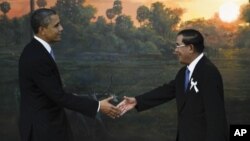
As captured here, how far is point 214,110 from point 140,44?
2.62 metres

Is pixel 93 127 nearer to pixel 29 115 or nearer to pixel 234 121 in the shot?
pixel 234 121

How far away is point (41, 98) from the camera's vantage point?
4.80 m

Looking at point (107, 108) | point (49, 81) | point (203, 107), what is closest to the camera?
point (203, 107)

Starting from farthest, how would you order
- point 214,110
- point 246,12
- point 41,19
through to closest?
1. point 246,12
2. point 41,19
3. point 214,110

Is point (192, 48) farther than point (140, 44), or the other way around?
point (140, 44)

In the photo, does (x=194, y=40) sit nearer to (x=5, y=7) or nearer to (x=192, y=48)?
(x=192, y=48)

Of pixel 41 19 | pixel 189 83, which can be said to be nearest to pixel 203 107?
pixel 189 83

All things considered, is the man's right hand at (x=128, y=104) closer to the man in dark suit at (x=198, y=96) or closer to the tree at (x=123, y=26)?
the man in dark suit at (x=198, y=96)

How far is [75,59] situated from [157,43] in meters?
0.91

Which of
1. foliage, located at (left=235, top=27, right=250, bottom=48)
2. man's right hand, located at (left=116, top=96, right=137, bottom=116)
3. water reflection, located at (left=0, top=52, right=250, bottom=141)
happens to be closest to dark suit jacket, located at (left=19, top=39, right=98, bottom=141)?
man's right hand, located at (left=116, top=96, right=137, bottom=116)

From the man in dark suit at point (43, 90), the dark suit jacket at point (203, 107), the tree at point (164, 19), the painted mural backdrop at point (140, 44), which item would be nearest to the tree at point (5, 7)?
the painted mural backdrop at point (140, 44)

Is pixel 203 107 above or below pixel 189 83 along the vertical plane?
below

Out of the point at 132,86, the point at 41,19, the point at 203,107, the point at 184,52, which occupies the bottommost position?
the point at 132,86

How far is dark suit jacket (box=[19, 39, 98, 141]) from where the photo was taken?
4.74 metres
